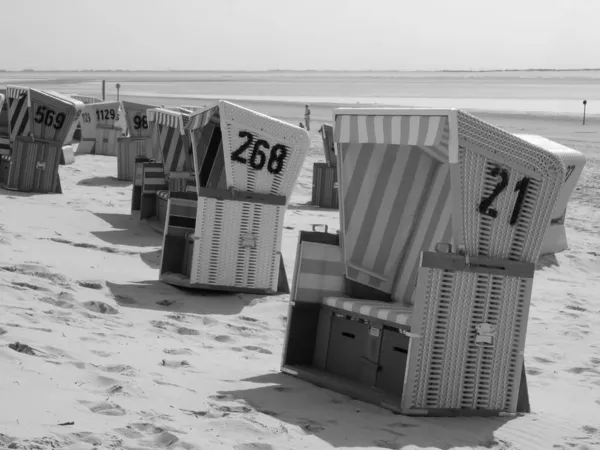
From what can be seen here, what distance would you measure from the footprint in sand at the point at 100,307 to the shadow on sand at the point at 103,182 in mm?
9249

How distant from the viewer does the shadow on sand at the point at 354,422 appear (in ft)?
17.5

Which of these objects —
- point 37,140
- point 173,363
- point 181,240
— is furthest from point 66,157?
point 173,363

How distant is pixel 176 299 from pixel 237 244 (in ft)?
2.42

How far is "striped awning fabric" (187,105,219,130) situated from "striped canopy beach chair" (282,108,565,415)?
2401 mm

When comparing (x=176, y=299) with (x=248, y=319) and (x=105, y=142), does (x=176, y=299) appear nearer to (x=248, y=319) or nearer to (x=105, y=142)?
(x=248, y=319)

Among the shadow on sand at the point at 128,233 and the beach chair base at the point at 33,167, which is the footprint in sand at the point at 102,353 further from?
the beach chair base at the point at 33,167

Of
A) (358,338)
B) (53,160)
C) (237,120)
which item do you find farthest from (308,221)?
(358,338)

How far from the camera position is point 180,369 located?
20.5ft

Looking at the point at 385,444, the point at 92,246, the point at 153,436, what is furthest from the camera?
the point at 92,246

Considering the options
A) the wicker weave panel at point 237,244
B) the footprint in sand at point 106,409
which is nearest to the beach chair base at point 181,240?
the wicker weave panel at point 237,244

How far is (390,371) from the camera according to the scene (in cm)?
627

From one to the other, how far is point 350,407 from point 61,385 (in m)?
1.65

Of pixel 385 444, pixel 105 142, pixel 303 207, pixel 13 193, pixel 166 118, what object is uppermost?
pixel 166 118

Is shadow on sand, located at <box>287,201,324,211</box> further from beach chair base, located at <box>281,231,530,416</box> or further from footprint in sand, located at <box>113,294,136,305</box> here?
beach chair base, located at <box>281,231,530,416</box>
